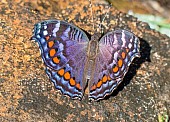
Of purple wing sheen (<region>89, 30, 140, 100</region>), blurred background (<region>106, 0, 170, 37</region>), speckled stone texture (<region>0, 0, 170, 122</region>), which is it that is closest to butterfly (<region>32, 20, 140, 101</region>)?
purple wing sheen (<region>89, 30, 140, 100</region>)

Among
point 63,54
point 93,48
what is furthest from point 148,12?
point 63,54

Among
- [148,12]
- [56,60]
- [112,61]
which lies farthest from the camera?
[148,12]

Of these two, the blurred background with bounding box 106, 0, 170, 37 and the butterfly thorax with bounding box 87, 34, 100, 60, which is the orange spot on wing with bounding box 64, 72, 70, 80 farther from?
the blurred background with bounding box 106, 0, 170, 37

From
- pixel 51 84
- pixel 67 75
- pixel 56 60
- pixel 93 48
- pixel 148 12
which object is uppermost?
pixel 148 12

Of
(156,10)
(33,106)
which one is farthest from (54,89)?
(156,10)

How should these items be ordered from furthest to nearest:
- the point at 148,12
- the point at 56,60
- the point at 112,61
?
the point at 148,12, the point at 112,61, the point at 56,60

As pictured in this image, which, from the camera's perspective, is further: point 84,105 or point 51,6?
point 51,6

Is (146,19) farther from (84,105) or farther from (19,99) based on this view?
(19,99)

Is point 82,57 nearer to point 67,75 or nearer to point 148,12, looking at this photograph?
→ point 67,75
